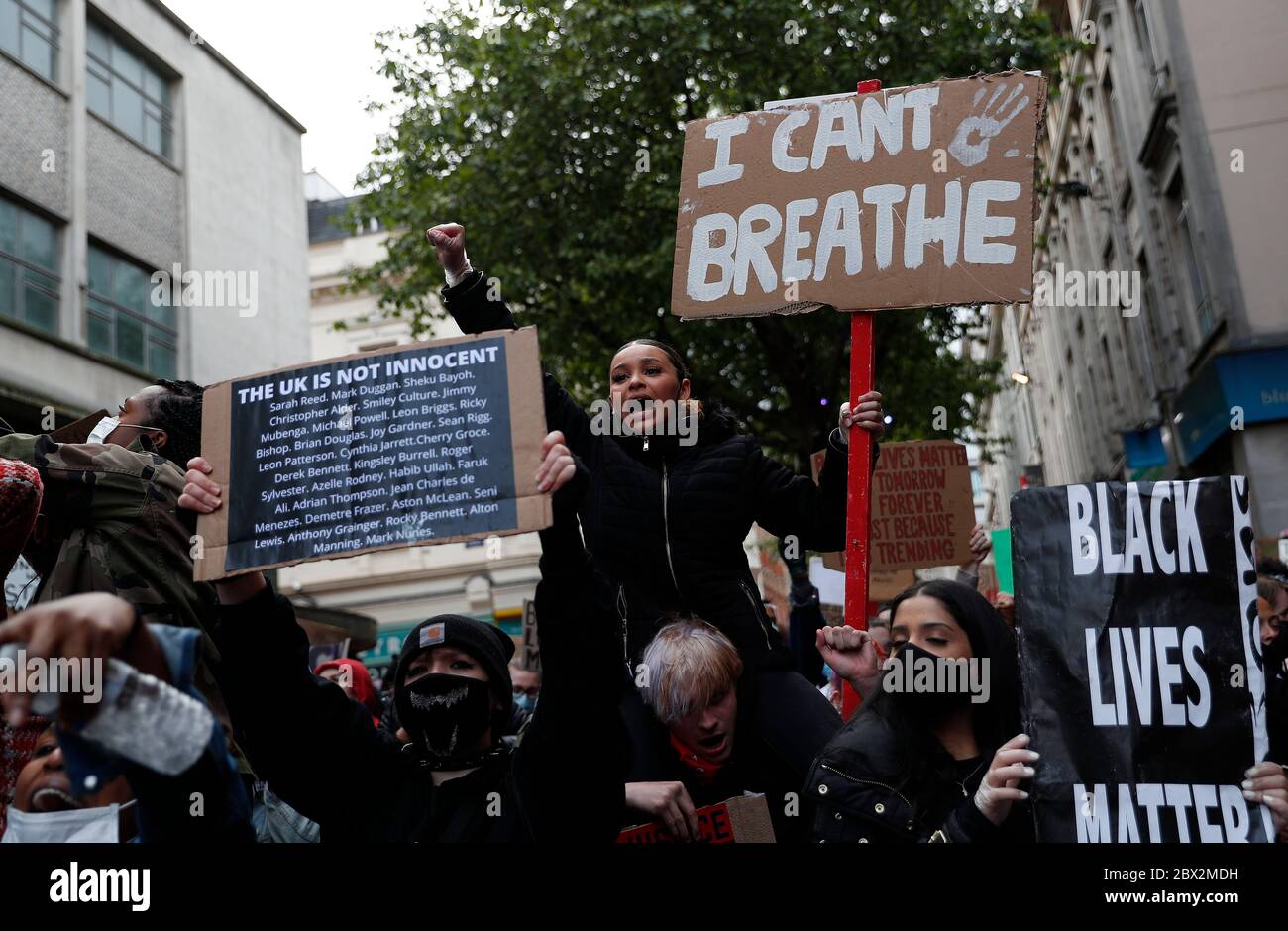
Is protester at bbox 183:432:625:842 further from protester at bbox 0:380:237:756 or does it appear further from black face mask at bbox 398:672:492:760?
protester at bbox 0:380:237:756

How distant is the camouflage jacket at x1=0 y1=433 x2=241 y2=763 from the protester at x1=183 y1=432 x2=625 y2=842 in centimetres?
54

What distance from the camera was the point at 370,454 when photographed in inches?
106

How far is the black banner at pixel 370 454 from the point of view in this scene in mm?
2609

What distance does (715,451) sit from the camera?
12.6ft

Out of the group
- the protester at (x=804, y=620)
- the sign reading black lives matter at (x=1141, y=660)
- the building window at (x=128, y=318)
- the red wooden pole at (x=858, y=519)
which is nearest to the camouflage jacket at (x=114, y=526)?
the red wooden pole at (x=858, y=519)

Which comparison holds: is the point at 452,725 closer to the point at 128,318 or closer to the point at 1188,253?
the point at 128,318

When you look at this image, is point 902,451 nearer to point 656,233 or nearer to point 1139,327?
point 656,233

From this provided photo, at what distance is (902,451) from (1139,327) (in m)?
17.0

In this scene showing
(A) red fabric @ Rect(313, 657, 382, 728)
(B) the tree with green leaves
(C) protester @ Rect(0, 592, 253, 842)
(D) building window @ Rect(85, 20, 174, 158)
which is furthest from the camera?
(D) building window @ Rect(85, 20, 174, 158)

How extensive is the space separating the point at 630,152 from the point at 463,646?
13.0 metres

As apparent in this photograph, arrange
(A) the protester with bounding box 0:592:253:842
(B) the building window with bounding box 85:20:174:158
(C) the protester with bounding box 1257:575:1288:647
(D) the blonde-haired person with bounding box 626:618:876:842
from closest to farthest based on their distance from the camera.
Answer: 1. (A) the protester with bounding box 0:592:253:842
2. (D) the blonde-haired person with bounding box 626:618:876:842
3. (C) the protester with bounding box 1257:575:1288:647
4. (B) the building window with bounding box 85:20:174:158

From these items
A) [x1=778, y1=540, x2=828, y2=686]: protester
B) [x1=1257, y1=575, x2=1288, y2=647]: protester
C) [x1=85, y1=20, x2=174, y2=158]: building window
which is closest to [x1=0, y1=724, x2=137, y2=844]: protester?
[x1=778, y1=540, x2=828, y2=686]: protester

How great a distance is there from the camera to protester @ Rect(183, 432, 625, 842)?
8.71 feet

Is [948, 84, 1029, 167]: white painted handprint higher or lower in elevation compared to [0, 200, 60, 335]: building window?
lower
